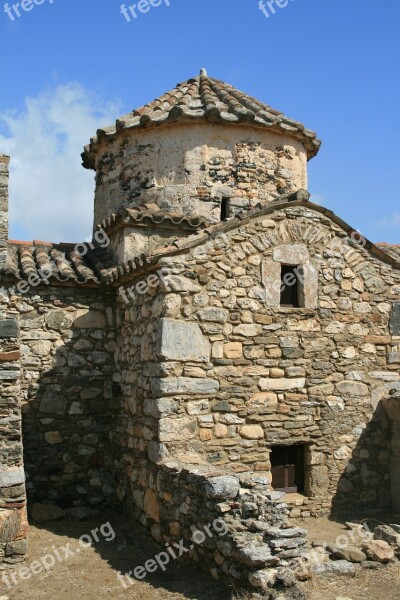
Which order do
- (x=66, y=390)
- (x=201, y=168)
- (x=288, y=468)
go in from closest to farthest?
(x=288, y=468)
(x=66, y=390)
(x=201, y=168)

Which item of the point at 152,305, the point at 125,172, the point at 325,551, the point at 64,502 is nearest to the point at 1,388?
the point at 152,305

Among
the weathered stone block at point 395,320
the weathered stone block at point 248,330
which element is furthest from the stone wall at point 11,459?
the weathered stone block at point 395,320

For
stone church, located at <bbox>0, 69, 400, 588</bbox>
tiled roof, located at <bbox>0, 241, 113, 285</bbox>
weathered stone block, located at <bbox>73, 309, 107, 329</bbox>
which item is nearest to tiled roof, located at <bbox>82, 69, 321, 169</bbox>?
stone church, located at <bbox>0, 69, 400, 588</bbox>

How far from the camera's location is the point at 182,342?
7.43 meters

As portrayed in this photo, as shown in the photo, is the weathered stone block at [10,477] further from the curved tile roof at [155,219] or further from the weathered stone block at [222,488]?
the curved tile roof at [155,219]

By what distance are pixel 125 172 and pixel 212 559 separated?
6.53 metres

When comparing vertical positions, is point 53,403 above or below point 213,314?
below

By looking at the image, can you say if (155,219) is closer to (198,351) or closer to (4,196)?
(4,196)

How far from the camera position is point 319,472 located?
8055 millimetres

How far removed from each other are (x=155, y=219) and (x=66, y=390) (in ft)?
9.21

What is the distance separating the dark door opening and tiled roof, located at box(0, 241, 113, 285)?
11.4ft

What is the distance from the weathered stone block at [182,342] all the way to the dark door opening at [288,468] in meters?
1.67

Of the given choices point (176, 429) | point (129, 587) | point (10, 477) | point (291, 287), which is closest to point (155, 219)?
point (291, 287)

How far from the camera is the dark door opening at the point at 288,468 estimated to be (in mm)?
8008
